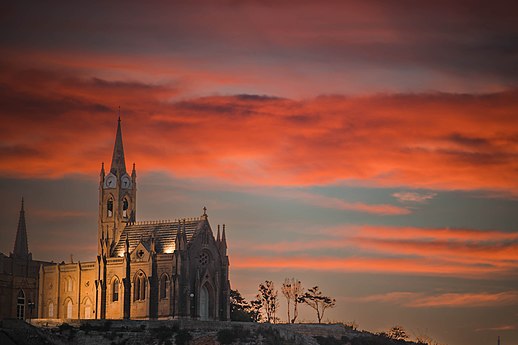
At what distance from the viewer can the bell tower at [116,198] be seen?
477 feet

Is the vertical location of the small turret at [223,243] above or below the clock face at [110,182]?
below

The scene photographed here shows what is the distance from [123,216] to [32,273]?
484 inches

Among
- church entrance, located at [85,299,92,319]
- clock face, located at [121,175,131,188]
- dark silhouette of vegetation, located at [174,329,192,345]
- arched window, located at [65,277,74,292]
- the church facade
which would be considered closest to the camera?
dark silhouette of vegetation, located at [174,329,192,345]

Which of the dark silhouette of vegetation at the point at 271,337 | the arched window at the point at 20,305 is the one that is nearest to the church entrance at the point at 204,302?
the dark silhouette of vegetation at the point at 271,337

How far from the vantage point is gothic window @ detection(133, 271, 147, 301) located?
136875 mm

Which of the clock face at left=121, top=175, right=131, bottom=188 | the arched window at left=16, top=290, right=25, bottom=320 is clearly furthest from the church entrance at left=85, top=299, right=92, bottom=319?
the clock face at left=121, top=175, right=131, bottom=188

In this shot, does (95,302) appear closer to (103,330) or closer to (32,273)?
(32,273)

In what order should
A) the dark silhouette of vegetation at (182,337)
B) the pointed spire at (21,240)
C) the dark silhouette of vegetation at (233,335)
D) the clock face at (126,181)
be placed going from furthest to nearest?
the pointed spire at (21,240) < the clock face at (126,181) < the dark silhouette of vegetation at (233,335) < the dark silhouette of vegetation at (182,337)

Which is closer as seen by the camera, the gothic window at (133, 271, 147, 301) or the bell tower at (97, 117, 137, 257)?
the gothic window at (133, 271, 147, 301)

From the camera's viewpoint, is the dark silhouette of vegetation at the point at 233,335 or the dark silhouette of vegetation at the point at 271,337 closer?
the dark silhouette of vegetation at the point at 233,335

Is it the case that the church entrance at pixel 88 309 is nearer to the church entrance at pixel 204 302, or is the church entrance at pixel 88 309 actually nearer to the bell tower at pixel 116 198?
the bell tower at pixel 116 198

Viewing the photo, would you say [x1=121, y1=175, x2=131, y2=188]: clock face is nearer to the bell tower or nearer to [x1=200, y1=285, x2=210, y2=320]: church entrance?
the bell tower

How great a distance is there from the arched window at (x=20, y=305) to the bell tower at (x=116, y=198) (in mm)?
10598

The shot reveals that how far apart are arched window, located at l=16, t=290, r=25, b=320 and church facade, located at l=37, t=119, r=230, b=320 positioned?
2.46 meters
